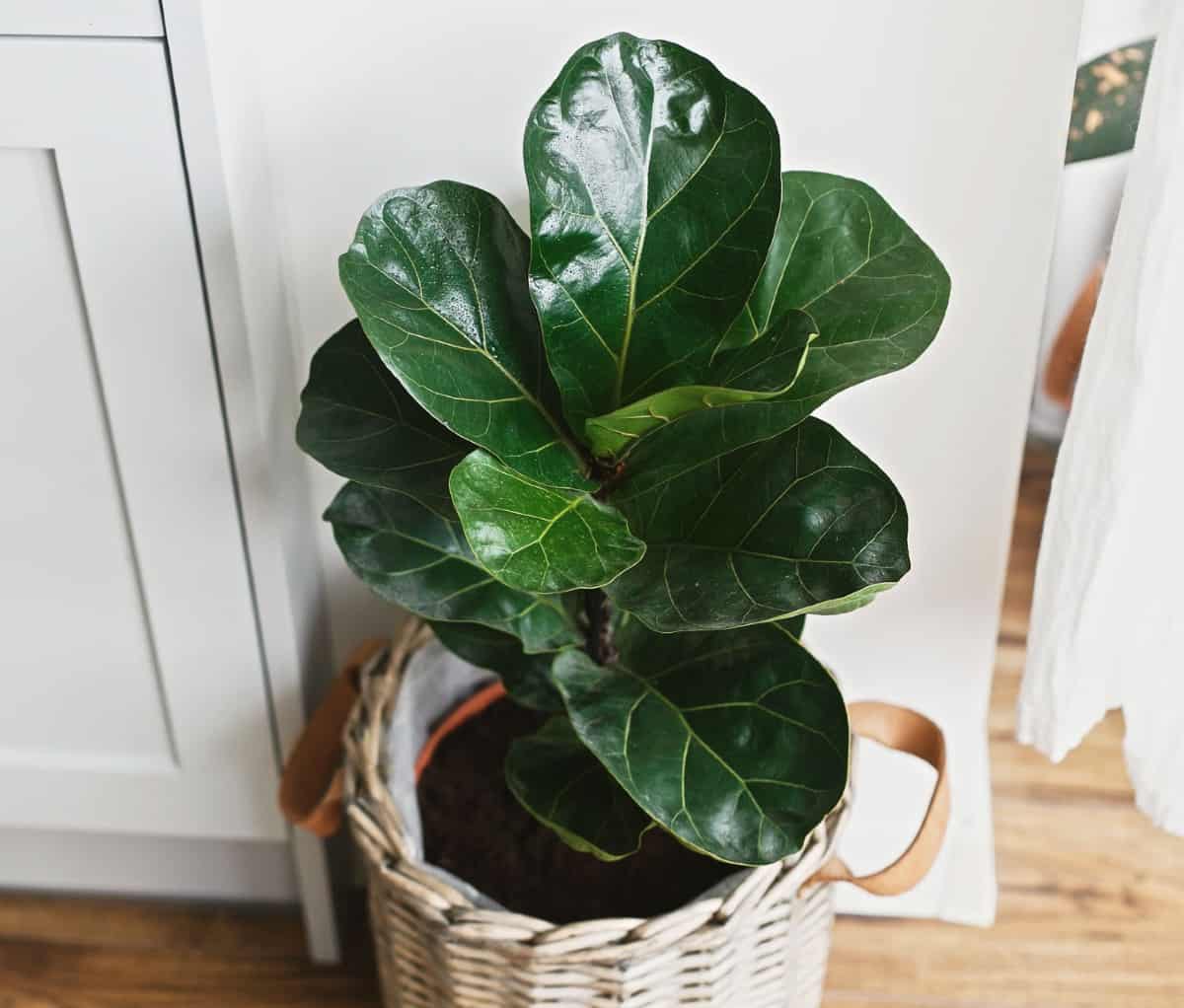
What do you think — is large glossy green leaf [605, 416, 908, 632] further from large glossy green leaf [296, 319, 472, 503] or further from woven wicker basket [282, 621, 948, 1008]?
woven wicker basket [282, 621, 948, 1008]

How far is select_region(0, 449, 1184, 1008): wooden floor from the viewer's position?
1289 mm

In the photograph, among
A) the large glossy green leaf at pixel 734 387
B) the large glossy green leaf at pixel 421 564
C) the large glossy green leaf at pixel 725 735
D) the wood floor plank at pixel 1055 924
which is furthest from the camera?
the wood floor plank at pixel 1055 924

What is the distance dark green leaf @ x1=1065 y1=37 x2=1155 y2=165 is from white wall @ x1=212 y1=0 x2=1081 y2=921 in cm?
11

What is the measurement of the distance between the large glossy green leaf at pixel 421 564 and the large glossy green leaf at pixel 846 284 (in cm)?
25

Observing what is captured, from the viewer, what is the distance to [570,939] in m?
0.91

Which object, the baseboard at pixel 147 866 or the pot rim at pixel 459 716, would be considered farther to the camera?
the baseboard at pixel 147 866

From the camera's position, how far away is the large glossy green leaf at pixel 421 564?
0.95 metres

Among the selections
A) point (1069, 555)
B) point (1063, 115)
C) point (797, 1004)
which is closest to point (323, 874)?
point (797, 1004)

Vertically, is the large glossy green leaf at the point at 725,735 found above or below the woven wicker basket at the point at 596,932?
above

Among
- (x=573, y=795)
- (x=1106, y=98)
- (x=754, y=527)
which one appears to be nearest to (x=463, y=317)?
(x=754, y=527)

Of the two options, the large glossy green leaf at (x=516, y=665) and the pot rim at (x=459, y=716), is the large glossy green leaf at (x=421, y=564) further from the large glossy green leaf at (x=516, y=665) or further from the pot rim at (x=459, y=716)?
the pot rim at (x=459, y=716)

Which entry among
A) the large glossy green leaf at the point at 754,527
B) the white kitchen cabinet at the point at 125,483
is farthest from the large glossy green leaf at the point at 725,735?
the white kitchen cabinet at the point at 125,483

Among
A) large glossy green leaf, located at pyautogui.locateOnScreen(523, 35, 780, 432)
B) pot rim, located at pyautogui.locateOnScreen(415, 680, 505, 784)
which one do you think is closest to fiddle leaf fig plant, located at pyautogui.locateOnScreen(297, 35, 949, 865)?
large glossy green leaf, located at pyautogui.locateOnScreen(523, 35, 780, 432)

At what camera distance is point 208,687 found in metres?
1.14
